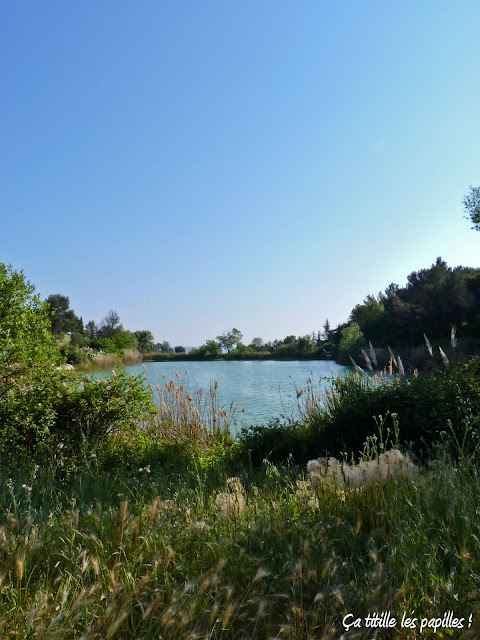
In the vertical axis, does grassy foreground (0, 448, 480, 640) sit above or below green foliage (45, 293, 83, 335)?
below

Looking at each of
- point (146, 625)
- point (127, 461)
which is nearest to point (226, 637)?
point (146, 625)

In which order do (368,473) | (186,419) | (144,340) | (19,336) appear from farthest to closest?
1. (144,340)
2. (186,419)
3. (19,336)
4. (368,473)

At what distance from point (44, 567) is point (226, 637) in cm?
92

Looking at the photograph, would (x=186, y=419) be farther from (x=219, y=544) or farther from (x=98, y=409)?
(x=219, y=544)

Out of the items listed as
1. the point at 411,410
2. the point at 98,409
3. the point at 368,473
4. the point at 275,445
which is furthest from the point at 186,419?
the point at 368,473

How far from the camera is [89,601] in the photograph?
5.13 ft

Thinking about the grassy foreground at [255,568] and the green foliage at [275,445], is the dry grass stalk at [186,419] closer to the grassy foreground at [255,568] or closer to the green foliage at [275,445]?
the green foliage at [275,445]

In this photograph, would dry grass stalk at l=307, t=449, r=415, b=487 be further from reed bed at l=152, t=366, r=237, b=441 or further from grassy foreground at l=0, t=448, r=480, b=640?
reed bed at l=152, t=366, r=237, b=441

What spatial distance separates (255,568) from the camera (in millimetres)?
2059

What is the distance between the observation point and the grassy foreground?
1601 mm

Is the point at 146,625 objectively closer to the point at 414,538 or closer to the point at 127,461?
the point at 414,538

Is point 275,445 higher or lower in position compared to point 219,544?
lower

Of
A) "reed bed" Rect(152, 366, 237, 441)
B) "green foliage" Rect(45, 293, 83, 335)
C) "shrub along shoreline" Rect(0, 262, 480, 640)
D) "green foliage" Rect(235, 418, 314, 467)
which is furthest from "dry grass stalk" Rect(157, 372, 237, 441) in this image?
"green foliage" Rect(45, 293, 83, 335)

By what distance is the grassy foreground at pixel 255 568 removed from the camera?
160 centimetres
